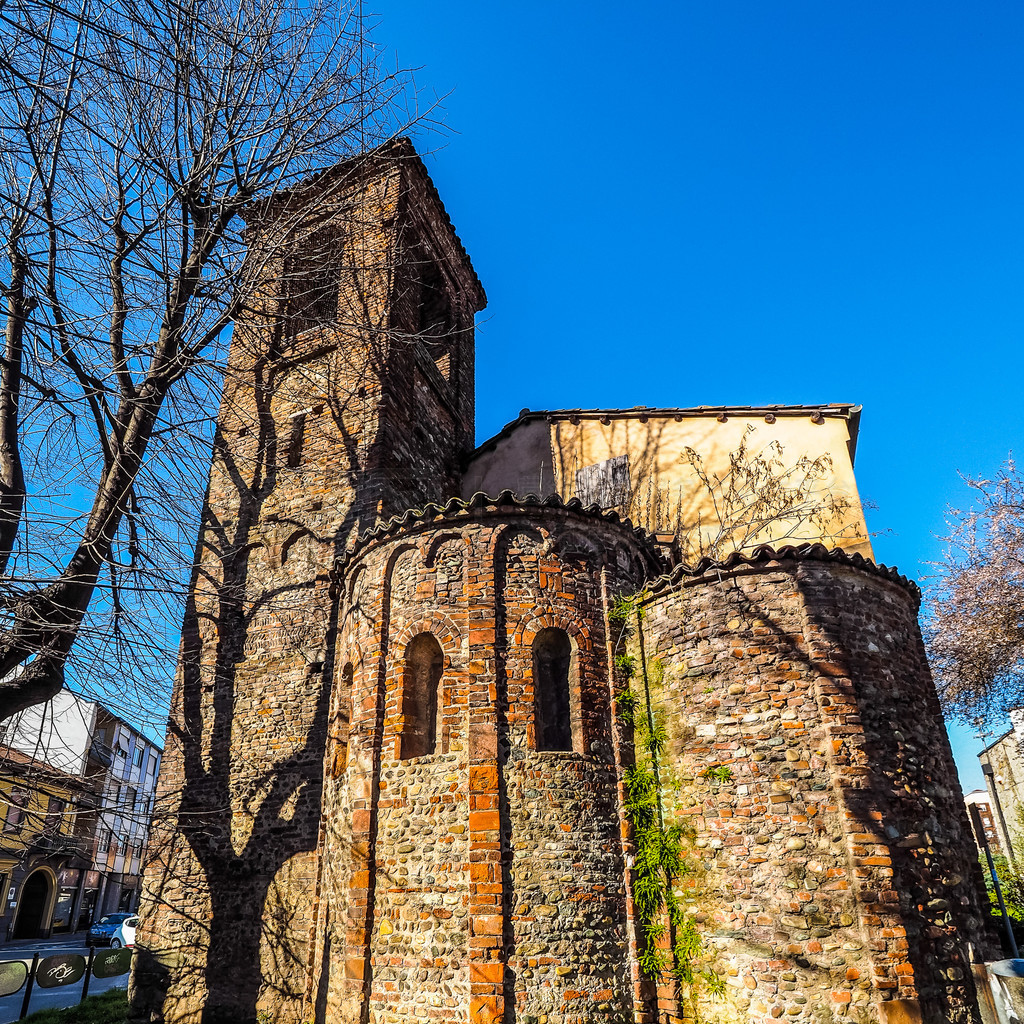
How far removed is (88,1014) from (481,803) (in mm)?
9099

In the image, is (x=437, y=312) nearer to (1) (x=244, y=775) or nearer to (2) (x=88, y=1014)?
(1) (x=244, y=775)

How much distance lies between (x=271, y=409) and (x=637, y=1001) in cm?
1204

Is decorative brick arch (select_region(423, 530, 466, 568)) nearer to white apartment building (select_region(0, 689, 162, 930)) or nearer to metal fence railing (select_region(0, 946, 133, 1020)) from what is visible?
white apartment building (select_region(0, 689, 162, 930))

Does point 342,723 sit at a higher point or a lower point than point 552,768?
higher

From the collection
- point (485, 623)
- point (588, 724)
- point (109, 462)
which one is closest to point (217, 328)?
point (109, 462)

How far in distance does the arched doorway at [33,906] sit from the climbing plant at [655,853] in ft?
106

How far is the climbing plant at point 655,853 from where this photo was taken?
7.70m

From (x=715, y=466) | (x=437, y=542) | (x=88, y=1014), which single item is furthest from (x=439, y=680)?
(x=88, y=1014)

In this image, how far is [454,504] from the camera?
9.84 metres

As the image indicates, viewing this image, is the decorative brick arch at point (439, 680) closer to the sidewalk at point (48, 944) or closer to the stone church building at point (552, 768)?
the stone church building at point (552, 768)

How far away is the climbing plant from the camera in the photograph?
770cm

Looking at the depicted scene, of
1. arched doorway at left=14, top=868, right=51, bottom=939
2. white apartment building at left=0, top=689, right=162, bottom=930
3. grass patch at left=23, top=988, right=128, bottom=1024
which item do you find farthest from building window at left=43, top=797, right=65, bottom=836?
arched doorway at left=14, top=868, right=51, bottom=939

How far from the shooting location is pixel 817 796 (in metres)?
7.68

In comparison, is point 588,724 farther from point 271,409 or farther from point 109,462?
point 271,409
